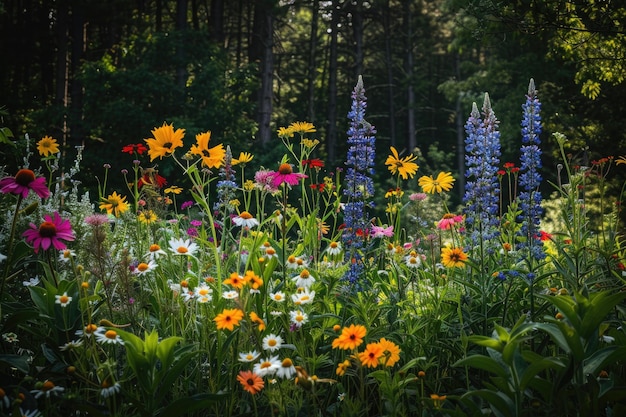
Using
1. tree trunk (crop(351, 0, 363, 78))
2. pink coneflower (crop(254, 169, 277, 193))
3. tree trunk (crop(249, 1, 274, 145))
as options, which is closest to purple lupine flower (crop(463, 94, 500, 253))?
pink coneflower (crop(254, 169, 277, 193))

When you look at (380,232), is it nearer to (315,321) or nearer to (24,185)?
(315,321)

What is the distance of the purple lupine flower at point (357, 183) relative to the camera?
315 cm

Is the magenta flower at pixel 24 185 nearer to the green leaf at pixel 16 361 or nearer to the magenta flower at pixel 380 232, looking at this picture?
the green leaf at pixel 16 361

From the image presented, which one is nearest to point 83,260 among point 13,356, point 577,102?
point 13,356

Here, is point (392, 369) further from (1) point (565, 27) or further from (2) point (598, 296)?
(1) point (565, 27)

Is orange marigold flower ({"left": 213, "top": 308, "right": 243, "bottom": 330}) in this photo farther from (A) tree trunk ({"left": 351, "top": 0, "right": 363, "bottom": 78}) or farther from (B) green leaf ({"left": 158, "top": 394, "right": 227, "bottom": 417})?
(A) tree trunk ({"left": 351, "top": 0, "right": 363, "bottom": 78})

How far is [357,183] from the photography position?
3191 mm

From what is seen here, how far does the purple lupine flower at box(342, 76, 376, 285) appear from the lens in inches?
124

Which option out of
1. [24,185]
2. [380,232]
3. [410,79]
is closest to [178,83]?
[410,79]

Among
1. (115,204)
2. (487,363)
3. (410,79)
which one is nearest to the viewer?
(487,363)

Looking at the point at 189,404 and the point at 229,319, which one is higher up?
the point at 229,319

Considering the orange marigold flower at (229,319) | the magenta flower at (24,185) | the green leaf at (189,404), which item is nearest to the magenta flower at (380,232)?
the orange marigold flower at (229,319)

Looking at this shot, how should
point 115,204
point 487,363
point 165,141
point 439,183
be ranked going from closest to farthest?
point 487,363
point 165,141
point 115,204
point 439,183

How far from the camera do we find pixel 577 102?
12758mm
